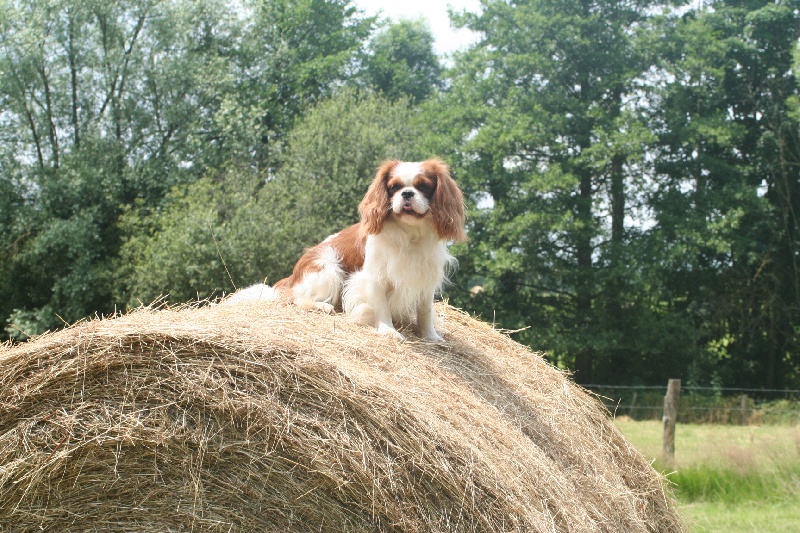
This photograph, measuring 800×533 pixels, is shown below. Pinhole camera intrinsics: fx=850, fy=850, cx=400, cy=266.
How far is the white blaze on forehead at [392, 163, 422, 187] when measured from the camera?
504 cm

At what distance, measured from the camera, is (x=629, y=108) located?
21672 millimetres

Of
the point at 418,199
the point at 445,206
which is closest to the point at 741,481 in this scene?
the point at 445,206

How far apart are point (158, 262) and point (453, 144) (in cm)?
831

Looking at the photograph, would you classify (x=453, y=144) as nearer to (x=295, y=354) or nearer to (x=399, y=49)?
(x=399, y=49)

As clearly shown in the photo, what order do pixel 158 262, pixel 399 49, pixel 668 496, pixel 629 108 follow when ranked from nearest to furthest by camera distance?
pixel 668 496
pixel 158 262
pixel 629 108
pixel 399 49

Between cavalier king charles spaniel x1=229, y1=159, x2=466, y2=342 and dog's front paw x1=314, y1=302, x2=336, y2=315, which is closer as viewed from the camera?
cavalier king charles spaniel x1=229, y1=159, x2=466, y2=342

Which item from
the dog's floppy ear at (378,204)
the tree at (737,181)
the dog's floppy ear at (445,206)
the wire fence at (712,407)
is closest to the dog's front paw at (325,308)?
the dog's floppy ear at (378,204)

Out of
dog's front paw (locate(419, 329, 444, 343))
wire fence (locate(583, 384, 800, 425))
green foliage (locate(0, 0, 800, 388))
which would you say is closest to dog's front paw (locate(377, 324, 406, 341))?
dog's front paw (locate(419, 329, 444, 343))

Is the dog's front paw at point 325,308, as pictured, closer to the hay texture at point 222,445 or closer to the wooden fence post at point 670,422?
the hay texture at point 222,445

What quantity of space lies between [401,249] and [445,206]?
382 millimetres

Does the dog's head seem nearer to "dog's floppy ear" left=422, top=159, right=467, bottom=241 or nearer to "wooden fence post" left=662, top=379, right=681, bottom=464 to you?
"dog's floppy ear" left=422, top=159, right=467, bottom=241

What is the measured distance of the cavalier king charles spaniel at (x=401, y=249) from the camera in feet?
16.5

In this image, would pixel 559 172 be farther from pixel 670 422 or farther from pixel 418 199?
pixel 418 199

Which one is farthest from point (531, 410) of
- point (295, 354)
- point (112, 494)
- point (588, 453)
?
point (112, 494)
